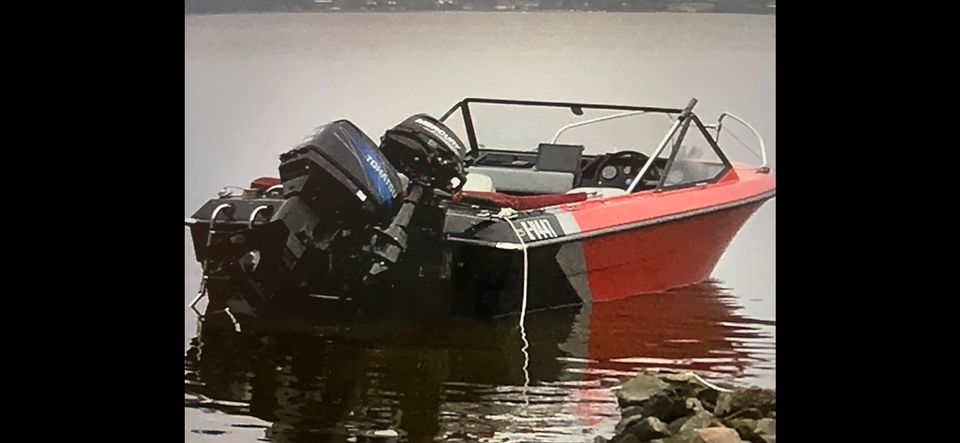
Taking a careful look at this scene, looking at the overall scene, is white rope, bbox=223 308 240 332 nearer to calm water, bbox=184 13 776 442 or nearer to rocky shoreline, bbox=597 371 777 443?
calm water, bbox=184 13 776 442

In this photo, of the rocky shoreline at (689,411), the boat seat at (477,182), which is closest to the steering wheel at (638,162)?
the boat seat at (477,182)

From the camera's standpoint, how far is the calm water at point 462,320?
230 centimetres

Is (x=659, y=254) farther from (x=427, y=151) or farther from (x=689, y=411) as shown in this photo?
(x=427, y=151)

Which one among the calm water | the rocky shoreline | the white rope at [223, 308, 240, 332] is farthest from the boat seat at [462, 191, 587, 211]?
the white rope at [223, 308, 240, 332]

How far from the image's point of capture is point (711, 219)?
2.35m

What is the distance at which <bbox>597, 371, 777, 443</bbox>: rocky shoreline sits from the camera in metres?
2.24

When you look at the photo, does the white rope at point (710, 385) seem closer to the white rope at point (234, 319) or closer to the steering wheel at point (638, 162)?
the steering wheel at point (638, 162)

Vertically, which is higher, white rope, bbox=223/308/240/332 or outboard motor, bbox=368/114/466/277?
outboard motor, bbox=368/114/466/277

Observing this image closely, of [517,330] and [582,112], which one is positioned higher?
[582,112]
